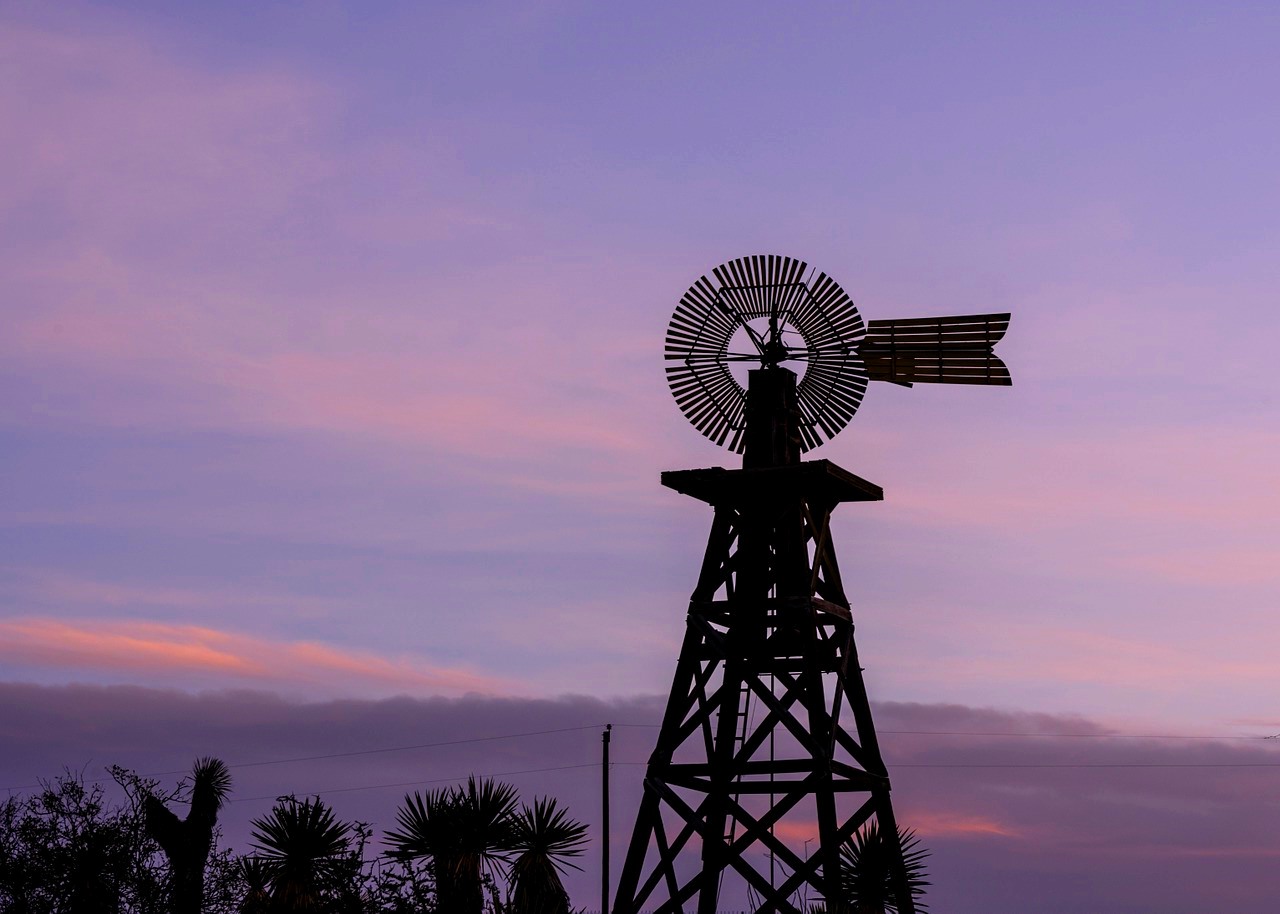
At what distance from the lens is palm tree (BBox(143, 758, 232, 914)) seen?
2812cm

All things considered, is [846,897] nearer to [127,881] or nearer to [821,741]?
[821,741]

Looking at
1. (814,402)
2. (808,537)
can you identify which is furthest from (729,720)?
(814,402)

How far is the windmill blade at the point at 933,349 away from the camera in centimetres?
2616

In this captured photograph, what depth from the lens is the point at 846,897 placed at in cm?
2314

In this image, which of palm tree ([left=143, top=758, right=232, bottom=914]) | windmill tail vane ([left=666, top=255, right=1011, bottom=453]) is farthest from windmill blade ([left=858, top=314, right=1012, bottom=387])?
palm tree ([left=143, top=758, right=232, bottom=914])

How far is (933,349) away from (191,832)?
50.2 ft

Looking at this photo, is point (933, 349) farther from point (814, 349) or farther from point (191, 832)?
point (191, 832)

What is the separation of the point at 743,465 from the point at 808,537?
5.17 ft

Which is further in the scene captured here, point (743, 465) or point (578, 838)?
point (743, 465)

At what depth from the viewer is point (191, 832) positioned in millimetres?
28766

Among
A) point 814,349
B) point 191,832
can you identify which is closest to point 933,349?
point 814,349

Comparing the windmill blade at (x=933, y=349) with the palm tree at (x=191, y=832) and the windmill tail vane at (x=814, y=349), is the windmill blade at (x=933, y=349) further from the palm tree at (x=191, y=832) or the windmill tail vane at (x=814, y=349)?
the palm tree at (x=191, y=832)

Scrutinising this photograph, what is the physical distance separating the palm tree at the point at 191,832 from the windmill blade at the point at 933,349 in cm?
1376

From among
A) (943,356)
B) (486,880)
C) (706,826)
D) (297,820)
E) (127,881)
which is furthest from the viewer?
(127,881)
